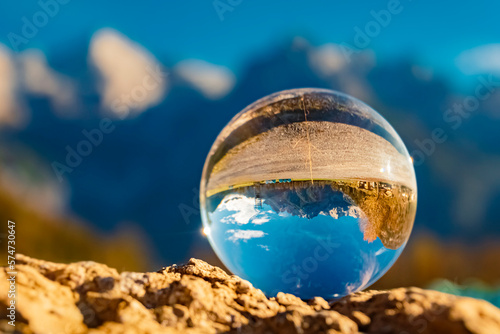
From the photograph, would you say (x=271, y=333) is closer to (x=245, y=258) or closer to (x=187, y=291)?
(x=187, y=291)

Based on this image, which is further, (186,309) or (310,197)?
(310,197)

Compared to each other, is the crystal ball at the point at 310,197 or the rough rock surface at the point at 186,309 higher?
the crystal ball at the point at 310,197

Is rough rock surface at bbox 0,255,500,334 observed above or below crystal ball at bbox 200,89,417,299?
below

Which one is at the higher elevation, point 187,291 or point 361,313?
point 187,291

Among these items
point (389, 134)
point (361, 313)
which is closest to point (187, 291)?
point (361, 313)

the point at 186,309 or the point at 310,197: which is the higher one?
the point at 310,197
